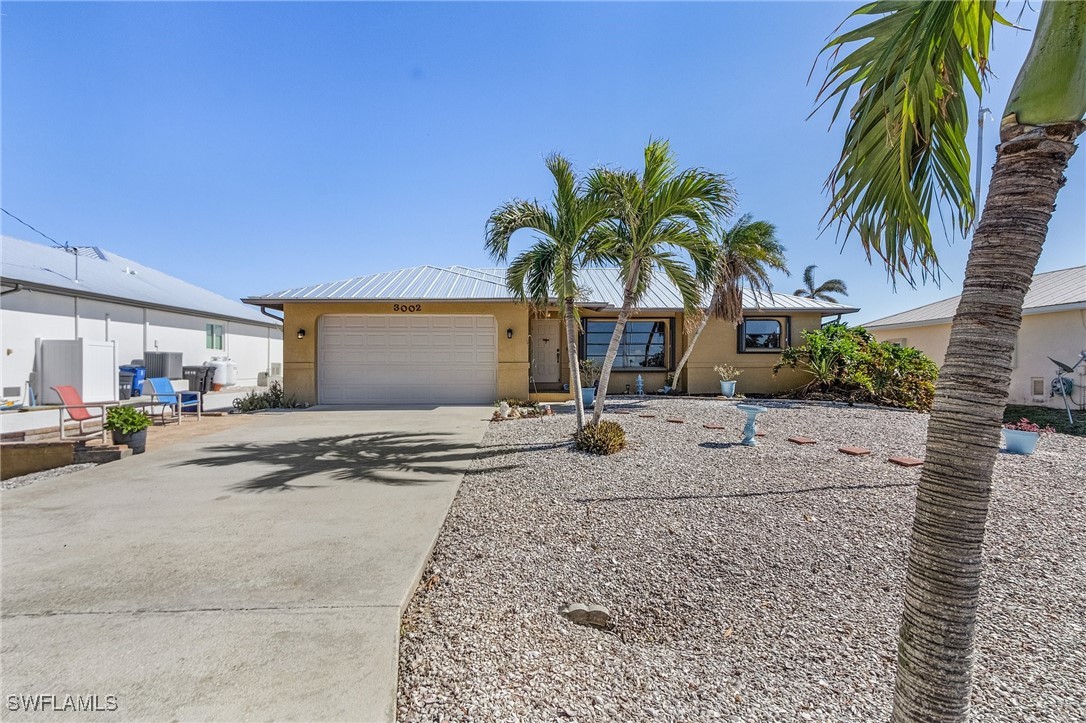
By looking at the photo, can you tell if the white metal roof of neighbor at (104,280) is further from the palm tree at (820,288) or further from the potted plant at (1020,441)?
the palm tree at (820,288)

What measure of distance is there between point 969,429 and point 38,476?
915 centimetres

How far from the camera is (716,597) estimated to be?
296 centimetres

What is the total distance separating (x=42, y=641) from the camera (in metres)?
2.46

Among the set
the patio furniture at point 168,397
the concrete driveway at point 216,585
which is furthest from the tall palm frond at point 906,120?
the patio furniture at point 168,397

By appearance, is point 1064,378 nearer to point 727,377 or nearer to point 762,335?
point 762,335

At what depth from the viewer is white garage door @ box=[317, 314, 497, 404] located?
13023mm

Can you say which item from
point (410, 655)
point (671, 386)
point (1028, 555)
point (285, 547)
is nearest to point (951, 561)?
point (410, 655)

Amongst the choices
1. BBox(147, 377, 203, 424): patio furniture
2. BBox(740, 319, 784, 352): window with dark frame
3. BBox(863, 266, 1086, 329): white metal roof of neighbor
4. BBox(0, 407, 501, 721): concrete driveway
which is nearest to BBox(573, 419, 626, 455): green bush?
BBox(0, 407, 501, 721): concrete driveway

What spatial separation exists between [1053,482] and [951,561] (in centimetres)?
577

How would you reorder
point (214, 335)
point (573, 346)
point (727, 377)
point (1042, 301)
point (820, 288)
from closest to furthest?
point (573, 346), point (1042, 301), point (727, 377), point (214, 335), point (820, 288)

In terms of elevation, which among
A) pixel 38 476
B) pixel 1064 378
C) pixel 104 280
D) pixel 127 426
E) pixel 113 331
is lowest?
pixel 38 476

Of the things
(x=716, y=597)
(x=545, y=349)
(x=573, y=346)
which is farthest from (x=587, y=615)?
(x=545, y=349)

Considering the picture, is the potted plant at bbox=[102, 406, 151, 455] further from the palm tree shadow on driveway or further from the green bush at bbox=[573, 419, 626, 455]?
the green bush at bbox=[573, 419, 626, 455]

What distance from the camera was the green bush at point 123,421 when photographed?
22.2ft
